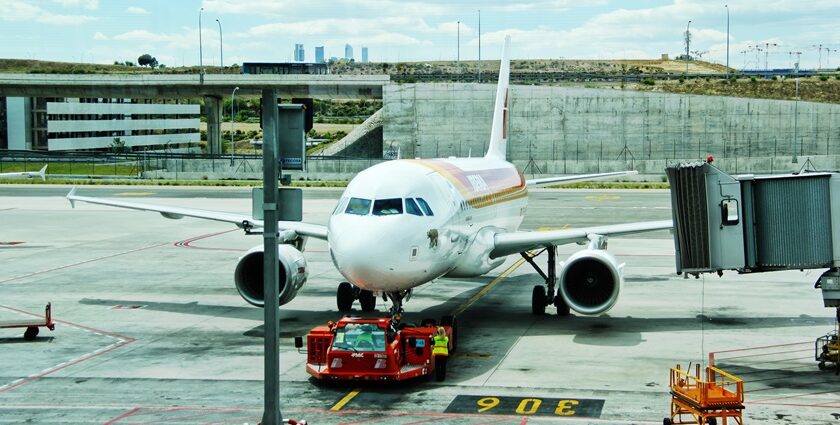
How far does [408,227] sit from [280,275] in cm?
606

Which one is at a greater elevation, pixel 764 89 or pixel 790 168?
pixel 764 89

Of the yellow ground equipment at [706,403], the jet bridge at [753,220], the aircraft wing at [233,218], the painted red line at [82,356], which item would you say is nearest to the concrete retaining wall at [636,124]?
the aircraft wing at [233,218]

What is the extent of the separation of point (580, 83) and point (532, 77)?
515 inches

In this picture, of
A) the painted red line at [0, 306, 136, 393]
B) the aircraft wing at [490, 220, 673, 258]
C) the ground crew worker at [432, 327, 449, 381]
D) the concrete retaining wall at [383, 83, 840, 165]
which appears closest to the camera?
the ground crew worker at [432, 327, 449, 381]

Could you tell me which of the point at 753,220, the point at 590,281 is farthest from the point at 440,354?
the point at 753,220

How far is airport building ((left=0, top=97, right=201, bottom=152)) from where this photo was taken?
159625 mm

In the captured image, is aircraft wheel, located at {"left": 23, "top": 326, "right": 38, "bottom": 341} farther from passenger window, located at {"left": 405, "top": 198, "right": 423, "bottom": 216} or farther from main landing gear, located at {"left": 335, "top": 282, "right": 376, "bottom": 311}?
passenger window, located at {"left": 405, "top": 198, "right": 423, "bottom": 216}

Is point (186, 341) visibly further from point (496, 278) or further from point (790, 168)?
point (790, 168)

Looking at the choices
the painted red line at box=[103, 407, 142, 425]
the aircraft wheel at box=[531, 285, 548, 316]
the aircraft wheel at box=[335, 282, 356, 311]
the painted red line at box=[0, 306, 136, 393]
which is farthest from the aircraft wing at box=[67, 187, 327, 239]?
the painted red line at box=[103, 407, 142, 425]

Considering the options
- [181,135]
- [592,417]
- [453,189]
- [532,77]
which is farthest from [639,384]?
[181,135]

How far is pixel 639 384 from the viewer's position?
22.7 meters

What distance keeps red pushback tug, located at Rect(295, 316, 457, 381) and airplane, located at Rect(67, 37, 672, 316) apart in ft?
4.42

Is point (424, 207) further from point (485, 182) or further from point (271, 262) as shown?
point (271, 262)

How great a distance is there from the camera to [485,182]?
33.9 m
